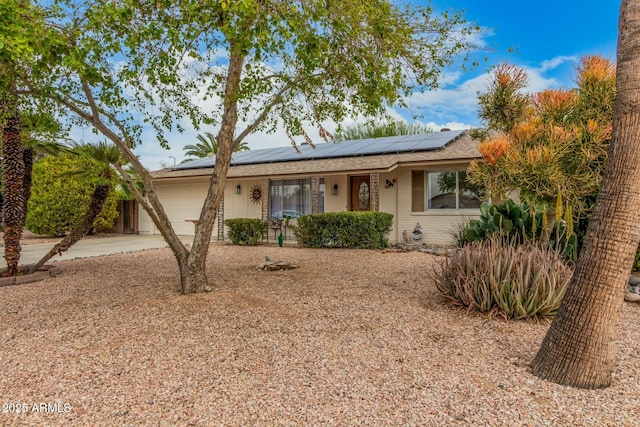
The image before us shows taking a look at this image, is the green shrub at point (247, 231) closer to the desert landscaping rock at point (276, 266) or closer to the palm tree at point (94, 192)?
the desert landscaping rock at point (276, 266)

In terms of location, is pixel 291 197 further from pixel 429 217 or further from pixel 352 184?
pixel 429 217

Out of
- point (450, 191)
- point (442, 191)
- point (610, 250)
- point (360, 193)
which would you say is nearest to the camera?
point (610, 250)

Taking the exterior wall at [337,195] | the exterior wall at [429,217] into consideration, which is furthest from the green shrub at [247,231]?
the exterior wall at [429,217]

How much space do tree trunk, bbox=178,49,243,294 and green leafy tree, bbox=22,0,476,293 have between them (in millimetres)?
15

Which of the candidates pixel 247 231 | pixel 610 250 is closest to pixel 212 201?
pixel 610 250

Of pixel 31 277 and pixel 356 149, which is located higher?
pixel 356 149

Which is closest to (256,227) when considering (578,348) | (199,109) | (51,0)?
(199,109)

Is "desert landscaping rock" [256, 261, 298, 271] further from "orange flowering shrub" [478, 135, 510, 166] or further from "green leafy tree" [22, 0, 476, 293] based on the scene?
"orange flowering shrub" [478, 135, 510, 166]

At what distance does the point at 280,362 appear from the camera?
3.55 meters

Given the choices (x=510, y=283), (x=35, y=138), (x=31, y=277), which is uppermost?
(x=35, y=138)

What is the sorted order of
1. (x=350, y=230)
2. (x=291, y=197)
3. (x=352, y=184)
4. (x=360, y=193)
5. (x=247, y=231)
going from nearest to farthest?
1. (x=350, y=230)
2. (x=247, y=231)
3. (x=360, y=193)
4. (x=352, y=184)
5. (x=291, y=197)

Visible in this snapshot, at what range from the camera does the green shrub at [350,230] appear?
11.9m

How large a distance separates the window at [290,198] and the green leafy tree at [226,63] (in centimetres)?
754

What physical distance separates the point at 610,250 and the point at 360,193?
11.6 metres
